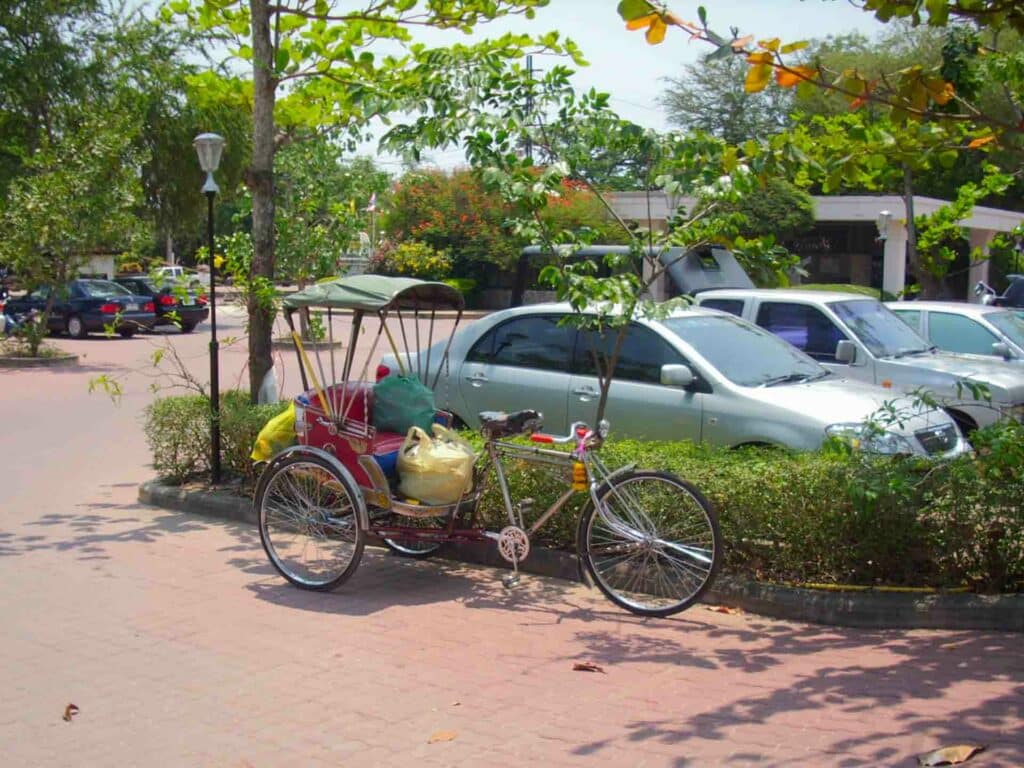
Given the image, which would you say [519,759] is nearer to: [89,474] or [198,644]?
[198,644]

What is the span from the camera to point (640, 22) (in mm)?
5516

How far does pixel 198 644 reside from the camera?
237 inches

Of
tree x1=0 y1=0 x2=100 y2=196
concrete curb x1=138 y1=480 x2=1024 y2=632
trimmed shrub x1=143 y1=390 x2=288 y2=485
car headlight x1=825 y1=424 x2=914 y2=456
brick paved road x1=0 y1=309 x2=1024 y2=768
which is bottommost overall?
brick paved road x1=0 y1=309 x2=1024 y2=768

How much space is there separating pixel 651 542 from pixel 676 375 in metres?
2.09

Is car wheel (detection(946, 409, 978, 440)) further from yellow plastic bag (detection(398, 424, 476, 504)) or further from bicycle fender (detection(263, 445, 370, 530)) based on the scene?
bicycle fender (detection(263, 445, 370, 530))

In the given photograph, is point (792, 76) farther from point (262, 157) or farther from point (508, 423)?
point (262, 157)

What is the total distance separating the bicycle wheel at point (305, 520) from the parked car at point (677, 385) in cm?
160

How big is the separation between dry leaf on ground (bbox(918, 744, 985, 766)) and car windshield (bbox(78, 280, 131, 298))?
28903 millimetres

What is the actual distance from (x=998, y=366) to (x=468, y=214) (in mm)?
30883

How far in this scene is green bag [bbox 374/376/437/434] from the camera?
24.5 feet

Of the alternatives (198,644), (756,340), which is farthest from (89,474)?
(756,340)

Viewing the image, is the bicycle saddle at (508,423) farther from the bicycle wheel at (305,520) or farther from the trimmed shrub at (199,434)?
the trimmed shrub at (199,434)

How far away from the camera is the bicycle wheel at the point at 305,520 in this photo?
23.0ft

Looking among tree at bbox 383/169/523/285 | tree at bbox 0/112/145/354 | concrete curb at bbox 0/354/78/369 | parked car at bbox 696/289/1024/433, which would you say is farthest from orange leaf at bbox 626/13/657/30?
tree at bbox 383/169/523/285
